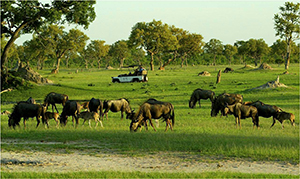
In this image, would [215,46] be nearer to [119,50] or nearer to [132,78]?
[119,50]

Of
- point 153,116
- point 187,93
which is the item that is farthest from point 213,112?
point 187,93

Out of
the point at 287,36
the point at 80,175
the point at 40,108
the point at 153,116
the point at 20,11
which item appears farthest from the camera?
the point at 287,36

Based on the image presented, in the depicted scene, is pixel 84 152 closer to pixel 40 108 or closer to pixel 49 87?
pixel 40 108

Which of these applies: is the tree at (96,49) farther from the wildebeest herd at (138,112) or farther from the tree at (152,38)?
the wildebeest herd at (138,112)

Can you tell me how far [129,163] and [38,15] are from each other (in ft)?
104

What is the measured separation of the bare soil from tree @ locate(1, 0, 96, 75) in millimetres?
28286

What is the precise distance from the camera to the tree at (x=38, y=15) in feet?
130

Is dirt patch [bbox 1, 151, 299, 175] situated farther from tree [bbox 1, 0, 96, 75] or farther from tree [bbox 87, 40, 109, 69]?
tree [bbox 87, 40, 109, 69]

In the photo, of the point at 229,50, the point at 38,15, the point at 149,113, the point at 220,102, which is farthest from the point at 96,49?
the point at 149,113

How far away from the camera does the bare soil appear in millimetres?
12047

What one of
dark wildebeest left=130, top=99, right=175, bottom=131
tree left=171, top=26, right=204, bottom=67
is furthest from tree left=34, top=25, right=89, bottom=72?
dark wildebeest left=130, top=99, right=175, bottom=131

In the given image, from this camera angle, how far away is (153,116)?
1788 centimetres

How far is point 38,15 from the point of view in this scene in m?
40.9

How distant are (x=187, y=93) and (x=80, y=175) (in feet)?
99.3
